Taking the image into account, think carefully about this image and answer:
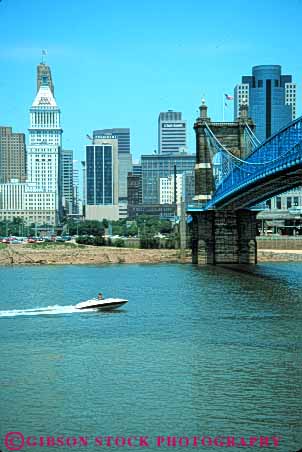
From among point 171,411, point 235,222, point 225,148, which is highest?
point 225,148

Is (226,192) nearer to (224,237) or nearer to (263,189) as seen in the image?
(263,189)

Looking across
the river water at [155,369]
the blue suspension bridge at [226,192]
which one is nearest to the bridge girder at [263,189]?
the blue suspension bridge at [226,192]

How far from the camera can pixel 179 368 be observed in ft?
86.1

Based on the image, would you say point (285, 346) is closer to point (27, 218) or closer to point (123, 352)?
point (123, 352)

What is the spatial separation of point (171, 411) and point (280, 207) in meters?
123

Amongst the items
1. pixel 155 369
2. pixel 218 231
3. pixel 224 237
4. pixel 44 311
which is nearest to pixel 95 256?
pixel 218 231

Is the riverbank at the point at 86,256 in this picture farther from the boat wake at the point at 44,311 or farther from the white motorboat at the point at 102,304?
the boat wake at the point at 44,311

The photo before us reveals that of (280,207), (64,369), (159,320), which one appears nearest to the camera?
(64,369)

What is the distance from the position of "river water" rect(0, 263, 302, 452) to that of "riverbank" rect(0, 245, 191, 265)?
29770 millimetres

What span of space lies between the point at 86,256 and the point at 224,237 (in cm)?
1265

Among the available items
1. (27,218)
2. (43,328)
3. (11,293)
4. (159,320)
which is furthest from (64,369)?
(27,218)

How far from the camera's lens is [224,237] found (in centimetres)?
7656

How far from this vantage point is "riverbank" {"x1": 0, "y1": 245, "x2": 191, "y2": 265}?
7781 cm

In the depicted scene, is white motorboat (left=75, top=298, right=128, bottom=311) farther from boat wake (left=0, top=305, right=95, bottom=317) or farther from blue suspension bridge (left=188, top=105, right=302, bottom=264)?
blue suspension bridge (left=188, top=105, right=302, bottom=264)
